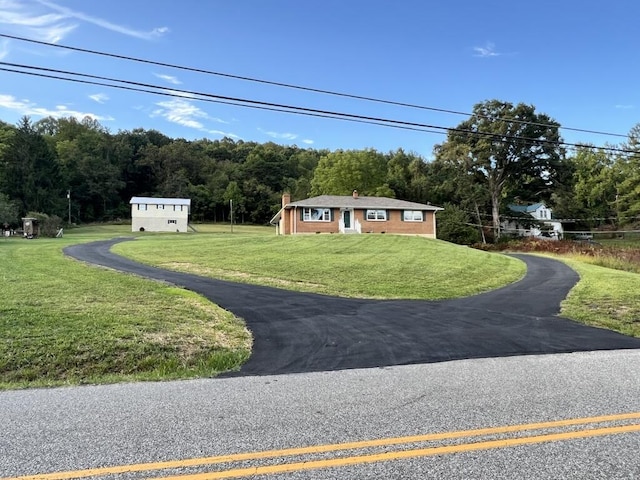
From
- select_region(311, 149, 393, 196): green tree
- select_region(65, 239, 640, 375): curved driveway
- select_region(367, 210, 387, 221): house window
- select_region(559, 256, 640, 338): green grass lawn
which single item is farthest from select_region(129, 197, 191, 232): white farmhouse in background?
select_region(559, 256, 640, 338): green grass lawn

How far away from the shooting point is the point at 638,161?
60.3 m

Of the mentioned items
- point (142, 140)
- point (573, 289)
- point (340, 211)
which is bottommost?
point (573, 289)

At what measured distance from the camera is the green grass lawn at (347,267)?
15.8 m

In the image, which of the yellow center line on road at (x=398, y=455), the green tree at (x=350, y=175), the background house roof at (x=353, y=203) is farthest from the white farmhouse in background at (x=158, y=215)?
the yellow center line on road at (x=398, y=455)

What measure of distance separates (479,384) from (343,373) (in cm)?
176

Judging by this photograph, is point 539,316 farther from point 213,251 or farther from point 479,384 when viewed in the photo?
point 213,251

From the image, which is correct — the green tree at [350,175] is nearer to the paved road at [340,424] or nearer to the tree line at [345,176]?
the tree line at [345,176]

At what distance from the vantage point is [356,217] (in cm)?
4047

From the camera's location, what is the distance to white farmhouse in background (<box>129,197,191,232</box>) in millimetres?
61562

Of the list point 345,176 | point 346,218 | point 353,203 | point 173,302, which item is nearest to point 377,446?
point 173,302

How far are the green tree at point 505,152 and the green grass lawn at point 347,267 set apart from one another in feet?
112

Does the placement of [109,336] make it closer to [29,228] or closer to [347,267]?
[347,267]

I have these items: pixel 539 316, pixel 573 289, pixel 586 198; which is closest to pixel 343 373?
pixel 539 316

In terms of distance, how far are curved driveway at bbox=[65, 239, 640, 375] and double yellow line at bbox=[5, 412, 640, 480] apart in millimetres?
2786
